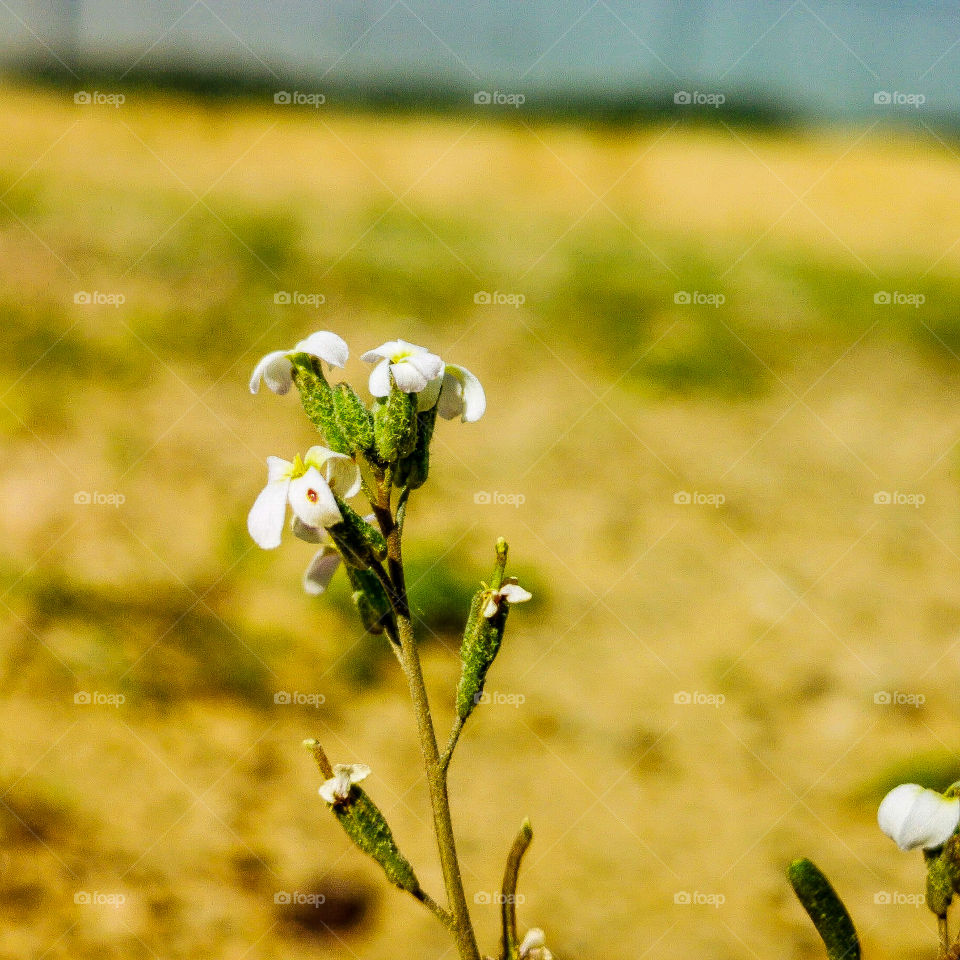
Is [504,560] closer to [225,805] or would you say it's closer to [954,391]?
[225,805]

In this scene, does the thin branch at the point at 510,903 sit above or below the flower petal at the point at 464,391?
below

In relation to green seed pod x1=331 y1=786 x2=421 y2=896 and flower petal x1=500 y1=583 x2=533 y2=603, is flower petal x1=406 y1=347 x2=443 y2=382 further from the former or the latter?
green seed pod x1=331 y1=786 x2=421 y2=896

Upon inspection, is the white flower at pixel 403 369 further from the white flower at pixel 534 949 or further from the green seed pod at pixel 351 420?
the white flower at pixel 534 949

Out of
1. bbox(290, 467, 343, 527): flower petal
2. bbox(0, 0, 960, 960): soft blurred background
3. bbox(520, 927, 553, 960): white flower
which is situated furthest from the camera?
bbox(0, 0, 960, 960): soft blurred background

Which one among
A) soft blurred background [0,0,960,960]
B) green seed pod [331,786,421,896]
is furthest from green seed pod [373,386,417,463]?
soft blurred background [0,0,960,960]

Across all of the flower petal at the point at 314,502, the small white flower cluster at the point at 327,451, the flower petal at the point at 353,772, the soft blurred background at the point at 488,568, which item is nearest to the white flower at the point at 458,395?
the small white flower cluster at the point at 327,451

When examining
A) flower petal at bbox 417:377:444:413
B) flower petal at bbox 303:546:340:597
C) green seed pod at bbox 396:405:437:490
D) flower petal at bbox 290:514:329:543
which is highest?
flower petal at bbox 417:377:444:413

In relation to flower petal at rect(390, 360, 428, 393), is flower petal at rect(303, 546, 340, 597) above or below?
below

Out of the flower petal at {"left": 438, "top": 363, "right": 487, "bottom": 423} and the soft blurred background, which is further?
the soft blurred background

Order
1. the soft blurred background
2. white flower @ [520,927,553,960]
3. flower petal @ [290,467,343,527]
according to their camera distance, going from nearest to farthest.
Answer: flower petal @ [290,467,343,527] → white flower @ [520,927,553,960] → the soft blurred background
